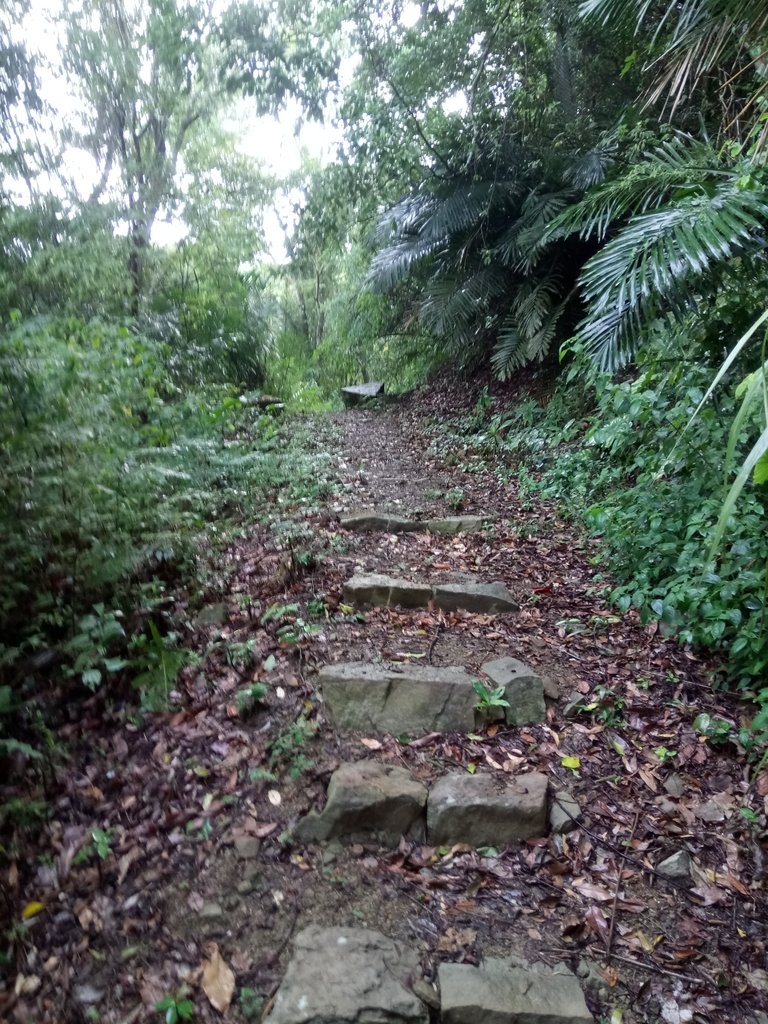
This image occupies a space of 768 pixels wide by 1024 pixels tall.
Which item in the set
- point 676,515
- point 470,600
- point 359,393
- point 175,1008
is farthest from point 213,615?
point 359,393

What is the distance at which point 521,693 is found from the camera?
9.54 feet

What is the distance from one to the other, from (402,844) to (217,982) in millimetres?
718

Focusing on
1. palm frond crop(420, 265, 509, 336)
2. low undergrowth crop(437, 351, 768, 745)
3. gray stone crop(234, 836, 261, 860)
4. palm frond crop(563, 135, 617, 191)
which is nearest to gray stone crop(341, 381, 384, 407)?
palm frond crop(420, 265, 509, 336)

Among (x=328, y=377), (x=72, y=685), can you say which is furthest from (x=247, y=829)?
(x=328, y=377)

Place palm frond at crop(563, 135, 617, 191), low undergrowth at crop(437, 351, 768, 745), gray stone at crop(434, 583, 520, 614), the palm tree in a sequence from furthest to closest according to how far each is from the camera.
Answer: the palm tree, palm frond at crop(563, 135, 617, 191), gray stone at crop(434, 583, 520, 614), low undergrowth at crop(437, 351, 768, 745)

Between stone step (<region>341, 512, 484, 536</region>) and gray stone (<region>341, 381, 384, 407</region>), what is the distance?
5961 mm

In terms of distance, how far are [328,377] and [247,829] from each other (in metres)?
11.8

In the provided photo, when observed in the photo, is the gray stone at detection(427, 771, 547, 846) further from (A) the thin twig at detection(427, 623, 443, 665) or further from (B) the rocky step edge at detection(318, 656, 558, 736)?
(A) the thin twig at detection(427, 623, 443, 665)

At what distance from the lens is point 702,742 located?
278cm

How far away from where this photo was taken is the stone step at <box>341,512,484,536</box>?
15.0ft

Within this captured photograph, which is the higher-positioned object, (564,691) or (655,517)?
(655,517)

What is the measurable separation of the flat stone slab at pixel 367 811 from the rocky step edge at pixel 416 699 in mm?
328

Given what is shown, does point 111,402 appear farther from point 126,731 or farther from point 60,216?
point 60,216

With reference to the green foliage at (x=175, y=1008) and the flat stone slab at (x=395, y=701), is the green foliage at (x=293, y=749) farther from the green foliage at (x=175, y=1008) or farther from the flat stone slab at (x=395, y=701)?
the green foliage at (x=175, y=1008)
